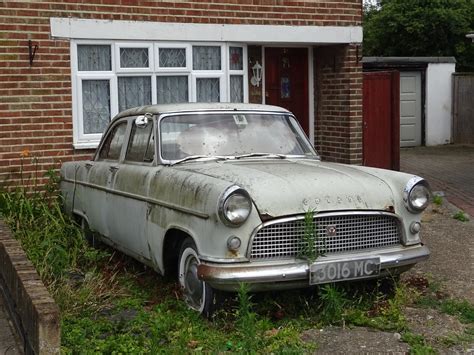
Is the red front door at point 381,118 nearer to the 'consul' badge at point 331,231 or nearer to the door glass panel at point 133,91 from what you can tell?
the door glass panel at point 133,91

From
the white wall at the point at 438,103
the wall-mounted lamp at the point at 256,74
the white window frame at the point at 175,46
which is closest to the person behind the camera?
the white window frame at the point at 175,46

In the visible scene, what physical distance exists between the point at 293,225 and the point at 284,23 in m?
5.94

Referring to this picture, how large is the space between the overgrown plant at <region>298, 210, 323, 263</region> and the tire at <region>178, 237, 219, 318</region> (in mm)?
654

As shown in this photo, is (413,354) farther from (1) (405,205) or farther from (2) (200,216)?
(2) (200,216)

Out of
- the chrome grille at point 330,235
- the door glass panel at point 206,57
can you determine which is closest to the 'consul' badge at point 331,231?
the chrome grille at point 330,235

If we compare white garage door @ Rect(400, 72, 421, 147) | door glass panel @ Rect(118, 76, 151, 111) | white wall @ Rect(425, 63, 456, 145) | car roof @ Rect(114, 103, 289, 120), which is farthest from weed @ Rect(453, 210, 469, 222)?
white wall @ Rect(425, 63, 456, 145)

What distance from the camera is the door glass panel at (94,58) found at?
9.03m

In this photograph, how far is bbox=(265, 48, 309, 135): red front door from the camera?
35.8 feet

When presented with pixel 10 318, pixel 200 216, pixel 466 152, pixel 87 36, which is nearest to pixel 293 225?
pixel 200 216

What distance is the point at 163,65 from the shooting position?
9578 millimetres

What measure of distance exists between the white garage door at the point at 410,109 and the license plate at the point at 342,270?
1426 centimetres

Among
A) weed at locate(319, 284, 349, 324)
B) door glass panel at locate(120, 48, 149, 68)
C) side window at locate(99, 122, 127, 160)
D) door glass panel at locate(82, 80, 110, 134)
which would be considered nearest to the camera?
weed at locate(319, 284, 349, 324)

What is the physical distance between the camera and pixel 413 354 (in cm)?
443

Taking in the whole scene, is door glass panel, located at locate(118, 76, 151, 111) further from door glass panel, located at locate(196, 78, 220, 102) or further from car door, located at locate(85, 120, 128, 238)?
car door, located at locate(85, 120, 128, 238)
